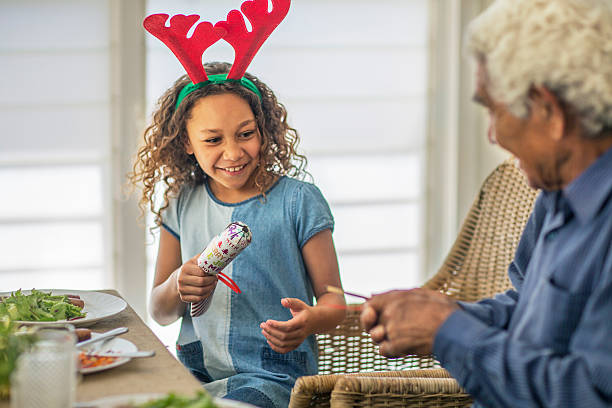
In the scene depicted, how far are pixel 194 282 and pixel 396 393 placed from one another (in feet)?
1.73

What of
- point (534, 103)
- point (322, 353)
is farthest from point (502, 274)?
point (534, 103)

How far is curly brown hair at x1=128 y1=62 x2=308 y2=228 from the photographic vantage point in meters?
1.87

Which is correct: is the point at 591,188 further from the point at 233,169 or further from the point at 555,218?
the point at 233,169

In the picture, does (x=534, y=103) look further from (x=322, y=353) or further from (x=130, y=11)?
(x=130, y=11)

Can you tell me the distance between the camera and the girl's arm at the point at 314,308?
1618 mm

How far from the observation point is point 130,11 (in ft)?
8.85

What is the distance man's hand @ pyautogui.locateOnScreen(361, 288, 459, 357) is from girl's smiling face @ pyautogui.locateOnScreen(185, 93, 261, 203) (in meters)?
0.70

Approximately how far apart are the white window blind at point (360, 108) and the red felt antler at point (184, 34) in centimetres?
98

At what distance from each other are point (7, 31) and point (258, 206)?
4.37 feet

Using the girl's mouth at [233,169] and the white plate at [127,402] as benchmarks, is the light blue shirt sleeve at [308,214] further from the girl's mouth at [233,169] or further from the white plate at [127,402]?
the white plate at [127,402]

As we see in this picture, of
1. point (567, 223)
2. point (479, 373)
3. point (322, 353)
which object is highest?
point (567, 223)

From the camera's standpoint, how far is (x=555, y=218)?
1215 millimetres

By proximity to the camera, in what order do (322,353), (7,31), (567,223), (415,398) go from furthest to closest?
(7,31) → (322,353) → (415,398) → (567,223)

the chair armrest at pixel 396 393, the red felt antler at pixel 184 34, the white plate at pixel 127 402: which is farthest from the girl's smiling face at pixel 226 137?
the white plate at pixel 127 402
